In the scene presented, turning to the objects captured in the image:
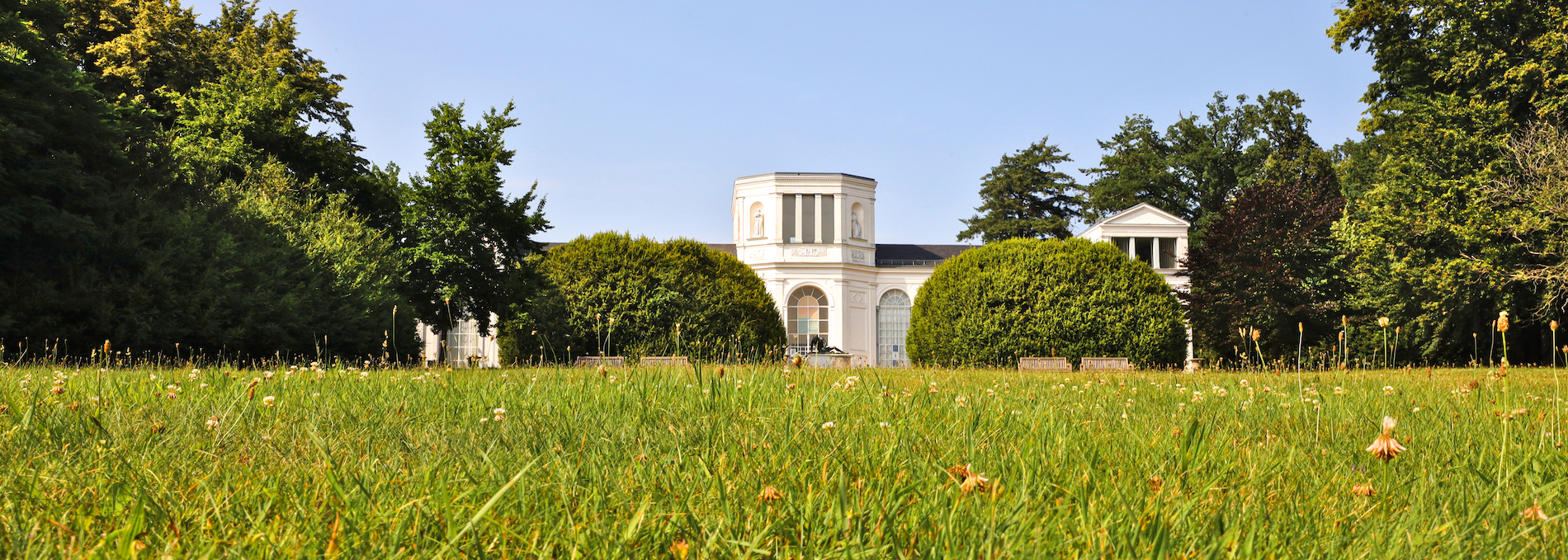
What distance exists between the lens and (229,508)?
166 centimetres

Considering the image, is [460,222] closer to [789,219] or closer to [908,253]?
[789,219]

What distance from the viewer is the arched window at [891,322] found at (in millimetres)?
37469

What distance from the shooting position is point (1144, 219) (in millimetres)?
36281

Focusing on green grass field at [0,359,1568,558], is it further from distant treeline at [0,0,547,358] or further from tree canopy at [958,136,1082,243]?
tree canopy at [958,136,1082,243]

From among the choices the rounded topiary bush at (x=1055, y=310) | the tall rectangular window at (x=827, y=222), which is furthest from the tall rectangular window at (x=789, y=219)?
the rounded topiary bush at (x=1055, y=310)

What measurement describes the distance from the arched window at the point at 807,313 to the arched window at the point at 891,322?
284 centimetres

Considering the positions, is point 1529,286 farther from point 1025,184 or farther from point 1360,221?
point 1025,184

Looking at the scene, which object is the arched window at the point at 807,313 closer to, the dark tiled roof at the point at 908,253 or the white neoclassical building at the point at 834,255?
the white neoclassical building at the point at 834,255

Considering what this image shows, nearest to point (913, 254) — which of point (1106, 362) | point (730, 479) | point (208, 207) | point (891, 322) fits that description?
point (891, 322)

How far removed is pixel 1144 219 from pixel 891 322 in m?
11.6

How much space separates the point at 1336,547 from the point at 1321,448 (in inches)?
57.1

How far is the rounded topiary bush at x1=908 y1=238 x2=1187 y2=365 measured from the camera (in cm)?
1898

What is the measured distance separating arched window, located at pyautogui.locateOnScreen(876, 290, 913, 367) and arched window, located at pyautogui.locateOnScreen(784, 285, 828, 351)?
112 inches

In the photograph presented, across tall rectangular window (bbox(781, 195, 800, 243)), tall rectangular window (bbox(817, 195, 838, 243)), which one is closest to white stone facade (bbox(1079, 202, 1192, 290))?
tall rectangular window (bbox(817, 195, 838, 243))
